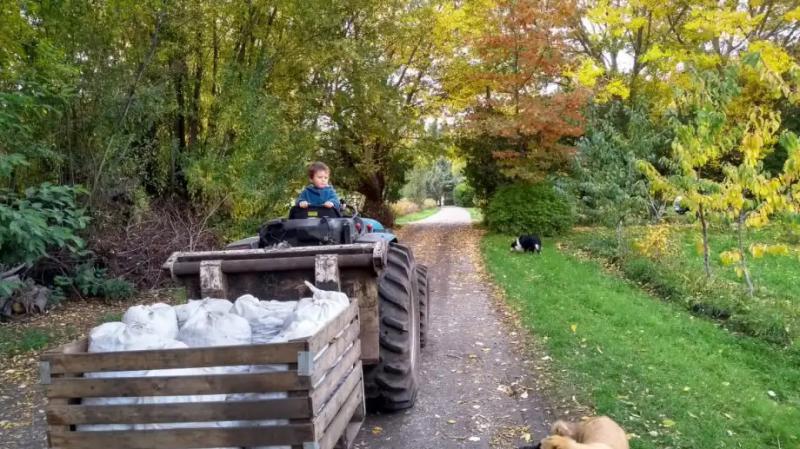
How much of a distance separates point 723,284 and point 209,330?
8.22 m

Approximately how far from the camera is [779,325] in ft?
21.8

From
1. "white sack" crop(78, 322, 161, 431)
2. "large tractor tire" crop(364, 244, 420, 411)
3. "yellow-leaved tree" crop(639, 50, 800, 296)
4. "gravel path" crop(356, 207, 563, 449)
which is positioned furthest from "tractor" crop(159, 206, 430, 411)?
"yellow-leaved tree" crop(639, 50, 800, 296)

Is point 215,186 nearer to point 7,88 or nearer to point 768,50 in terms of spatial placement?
point 7,88

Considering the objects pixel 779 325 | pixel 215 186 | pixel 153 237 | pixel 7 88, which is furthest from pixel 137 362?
pixel 215 186

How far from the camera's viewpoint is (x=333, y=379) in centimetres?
302

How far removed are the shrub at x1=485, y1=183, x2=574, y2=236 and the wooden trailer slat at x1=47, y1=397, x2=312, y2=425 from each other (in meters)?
15.4

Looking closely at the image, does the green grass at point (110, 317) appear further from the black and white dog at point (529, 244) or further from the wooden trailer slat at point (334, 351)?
the black and white dog at point (529, 244)

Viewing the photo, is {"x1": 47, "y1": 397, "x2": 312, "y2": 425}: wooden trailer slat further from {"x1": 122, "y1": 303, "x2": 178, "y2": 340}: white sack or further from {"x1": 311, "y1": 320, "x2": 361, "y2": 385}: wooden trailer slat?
{"x1": 122, "y1": 303, "x2": 178, "y2": 340}: white sack

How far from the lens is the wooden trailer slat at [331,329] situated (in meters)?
2.66

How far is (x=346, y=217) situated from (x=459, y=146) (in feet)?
51.1

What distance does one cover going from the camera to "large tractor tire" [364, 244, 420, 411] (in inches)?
165

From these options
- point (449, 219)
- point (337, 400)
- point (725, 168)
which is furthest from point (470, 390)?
point (449, 219)

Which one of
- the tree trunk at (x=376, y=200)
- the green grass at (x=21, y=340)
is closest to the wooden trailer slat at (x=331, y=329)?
the green grass at (x=21, y=340)

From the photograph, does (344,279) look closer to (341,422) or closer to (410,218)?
(341,422)
